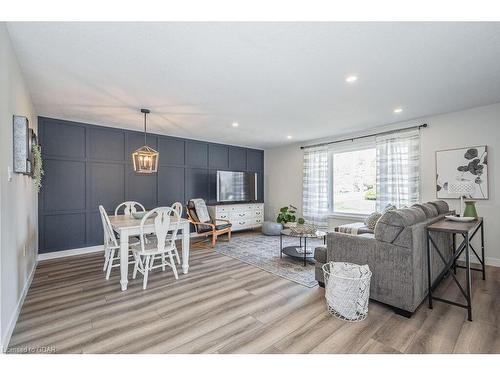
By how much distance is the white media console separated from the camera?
5.71 metres

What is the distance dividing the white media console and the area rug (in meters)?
0.35

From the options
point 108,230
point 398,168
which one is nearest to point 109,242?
point 108,230

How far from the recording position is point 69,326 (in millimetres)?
2035

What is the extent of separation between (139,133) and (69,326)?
12.5 feet

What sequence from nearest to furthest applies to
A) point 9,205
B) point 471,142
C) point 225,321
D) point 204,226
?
point 9,205 < point 225,321 < point 471,142 < point 204,226

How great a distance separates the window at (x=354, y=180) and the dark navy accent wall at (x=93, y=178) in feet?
11.0

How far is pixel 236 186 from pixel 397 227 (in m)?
4.44

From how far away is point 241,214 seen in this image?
6102 mm

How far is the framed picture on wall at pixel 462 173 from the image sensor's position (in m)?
3.54

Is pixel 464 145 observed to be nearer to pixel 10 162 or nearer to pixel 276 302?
pixel 276 302

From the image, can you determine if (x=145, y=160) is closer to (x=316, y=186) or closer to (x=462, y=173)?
(x=316, y=186)

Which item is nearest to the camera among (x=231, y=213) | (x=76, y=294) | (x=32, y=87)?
(x=76, y=294)

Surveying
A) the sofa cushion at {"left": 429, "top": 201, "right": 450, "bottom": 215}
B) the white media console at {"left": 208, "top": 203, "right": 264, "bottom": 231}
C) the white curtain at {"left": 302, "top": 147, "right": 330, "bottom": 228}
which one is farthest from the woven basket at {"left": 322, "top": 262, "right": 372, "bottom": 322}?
the white media console at {"left": 208, "top": 203, "right": 264, "bottom": 231}
